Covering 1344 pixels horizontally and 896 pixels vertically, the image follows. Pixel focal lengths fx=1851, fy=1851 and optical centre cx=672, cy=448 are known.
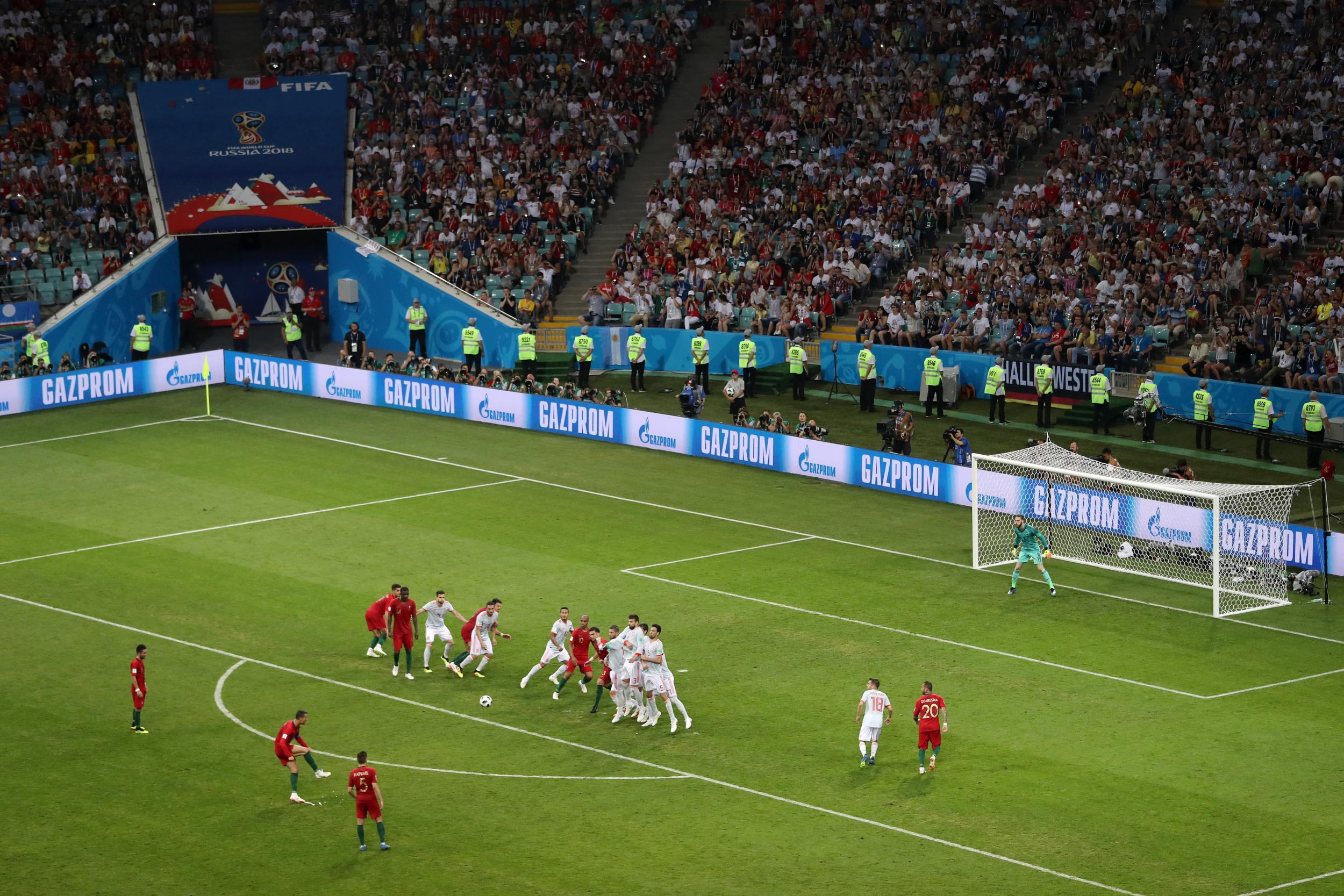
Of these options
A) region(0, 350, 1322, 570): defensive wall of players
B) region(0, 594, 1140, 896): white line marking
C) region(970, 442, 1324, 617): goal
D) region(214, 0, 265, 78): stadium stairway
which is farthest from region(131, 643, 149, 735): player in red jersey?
region(214, 0, 265, 78): stadium stairway

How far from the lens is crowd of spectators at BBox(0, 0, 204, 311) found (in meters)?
55.9

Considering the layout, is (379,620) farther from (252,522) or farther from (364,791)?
(252,522)

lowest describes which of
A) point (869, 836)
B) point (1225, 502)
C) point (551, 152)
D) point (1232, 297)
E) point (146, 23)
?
point (869, 836)

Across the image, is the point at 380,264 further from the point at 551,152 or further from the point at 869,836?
the point at 869,836

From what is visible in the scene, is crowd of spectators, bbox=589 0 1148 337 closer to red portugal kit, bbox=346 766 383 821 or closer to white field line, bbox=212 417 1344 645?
white field line, bbox=212 417 1344 645

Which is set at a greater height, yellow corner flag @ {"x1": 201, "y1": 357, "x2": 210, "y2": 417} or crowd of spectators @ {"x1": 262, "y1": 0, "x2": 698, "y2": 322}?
crowd of spectators @ {"x1": 262, "y1": 0, "x2": 698, "y2": 322}

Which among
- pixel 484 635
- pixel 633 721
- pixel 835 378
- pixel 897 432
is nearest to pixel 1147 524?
pixel 897 432

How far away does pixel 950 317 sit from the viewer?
169 feet

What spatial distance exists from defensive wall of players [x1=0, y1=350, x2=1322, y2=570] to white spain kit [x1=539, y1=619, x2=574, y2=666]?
38.9 ft

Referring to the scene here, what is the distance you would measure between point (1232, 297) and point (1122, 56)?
12.3 metres

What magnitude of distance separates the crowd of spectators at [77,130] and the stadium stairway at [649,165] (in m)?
13.3

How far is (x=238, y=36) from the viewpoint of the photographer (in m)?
65.7

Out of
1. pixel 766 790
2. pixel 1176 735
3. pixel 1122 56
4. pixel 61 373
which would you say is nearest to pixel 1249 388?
pixel 1122 56

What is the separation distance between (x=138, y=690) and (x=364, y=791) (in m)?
5.98
